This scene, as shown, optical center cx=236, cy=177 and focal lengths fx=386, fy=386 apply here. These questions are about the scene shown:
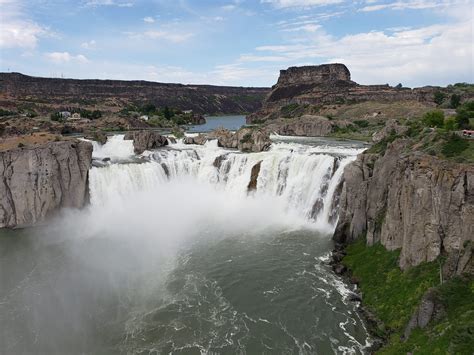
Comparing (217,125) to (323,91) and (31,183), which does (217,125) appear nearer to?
(323,91)

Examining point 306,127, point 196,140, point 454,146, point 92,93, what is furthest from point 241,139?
point 92,93

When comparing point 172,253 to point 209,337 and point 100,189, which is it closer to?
point 209,337

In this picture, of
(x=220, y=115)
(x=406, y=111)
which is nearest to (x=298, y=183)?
(x=406, y=111)

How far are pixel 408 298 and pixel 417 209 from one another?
4.64 metres

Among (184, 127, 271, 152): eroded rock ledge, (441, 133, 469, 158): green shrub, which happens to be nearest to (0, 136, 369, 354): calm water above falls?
(184, 127, 271, 152): eroded rock ledge

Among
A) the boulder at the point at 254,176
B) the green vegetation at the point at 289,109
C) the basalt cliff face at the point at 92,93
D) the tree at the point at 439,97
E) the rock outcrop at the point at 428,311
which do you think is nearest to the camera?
the rock outcrop at the point at 428,311

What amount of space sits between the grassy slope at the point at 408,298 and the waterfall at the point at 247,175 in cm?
755

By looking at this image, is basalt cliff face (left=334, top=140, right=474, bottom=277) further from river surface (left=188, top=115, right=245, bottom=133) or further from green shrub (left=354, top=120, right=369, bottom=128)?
river surface (left=188, top=115, right=245, bottom=133)

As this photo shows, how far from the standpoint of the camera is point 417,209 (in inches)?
790

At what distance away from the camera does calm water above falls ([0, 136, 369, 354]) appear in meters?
18.2

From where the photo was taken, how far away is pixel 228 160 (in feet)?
140

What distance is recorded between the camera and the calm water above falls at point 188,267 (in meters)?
18.2

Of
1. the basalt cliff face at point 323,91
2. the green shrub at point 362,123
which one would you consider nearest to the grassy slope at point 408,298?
the green shrub at point 362,123

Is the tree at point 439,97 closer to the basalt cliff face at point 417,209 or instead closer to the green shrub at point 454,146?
the basalt cliff face at point 417,209
